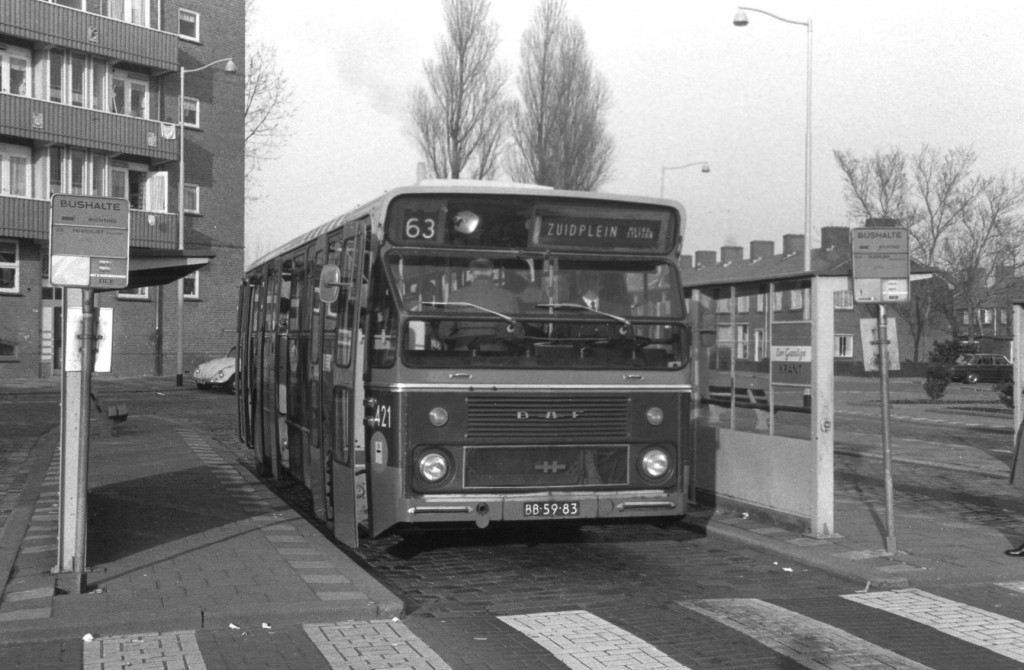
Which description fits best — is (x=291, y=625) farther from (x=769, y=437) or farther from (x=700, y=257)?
(x=700, y=257)

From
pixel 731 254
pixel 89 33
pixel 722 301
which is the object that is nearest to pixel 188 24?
pixel 89 33

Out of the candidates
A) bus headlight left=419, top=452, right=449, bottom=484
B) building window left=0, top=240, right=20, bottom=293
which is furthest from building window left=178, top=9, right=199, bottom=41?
bus headlight left=419, top=452, right=449, bottom=484

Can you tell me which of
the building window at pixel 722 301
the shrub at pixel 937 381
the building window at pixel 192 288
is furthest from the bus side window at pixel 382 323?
the building window at pixel 192 288

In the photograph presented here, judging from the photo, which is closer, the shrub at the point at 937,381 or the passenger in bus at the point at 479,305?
the passenger in bus at the point at 479,305

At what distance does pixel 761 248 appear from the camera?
90.9 m

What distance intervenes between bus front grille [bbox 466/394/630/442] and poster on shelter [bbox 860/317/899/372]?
2.26 metres

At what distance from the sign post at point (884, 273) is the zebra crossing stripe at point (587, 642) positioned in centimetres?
339

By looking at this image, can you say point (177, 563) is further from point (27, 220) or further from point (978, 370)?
point (978, 370)

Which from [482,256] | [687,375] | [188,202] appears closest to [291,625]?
[482,256]

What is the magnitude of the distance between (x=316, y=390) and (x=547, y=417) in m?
2.86

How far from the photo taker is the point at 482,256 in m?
9.19

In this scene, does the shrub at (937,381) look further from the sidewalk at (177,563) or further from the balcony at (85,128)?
the sidewalk at (177,563)

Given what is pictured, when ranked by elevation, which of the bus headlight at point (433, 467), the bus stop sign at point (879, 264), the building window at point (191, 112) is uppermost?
the building window at point (191, 112)

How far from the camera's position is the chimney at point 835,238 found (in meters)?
67.6
